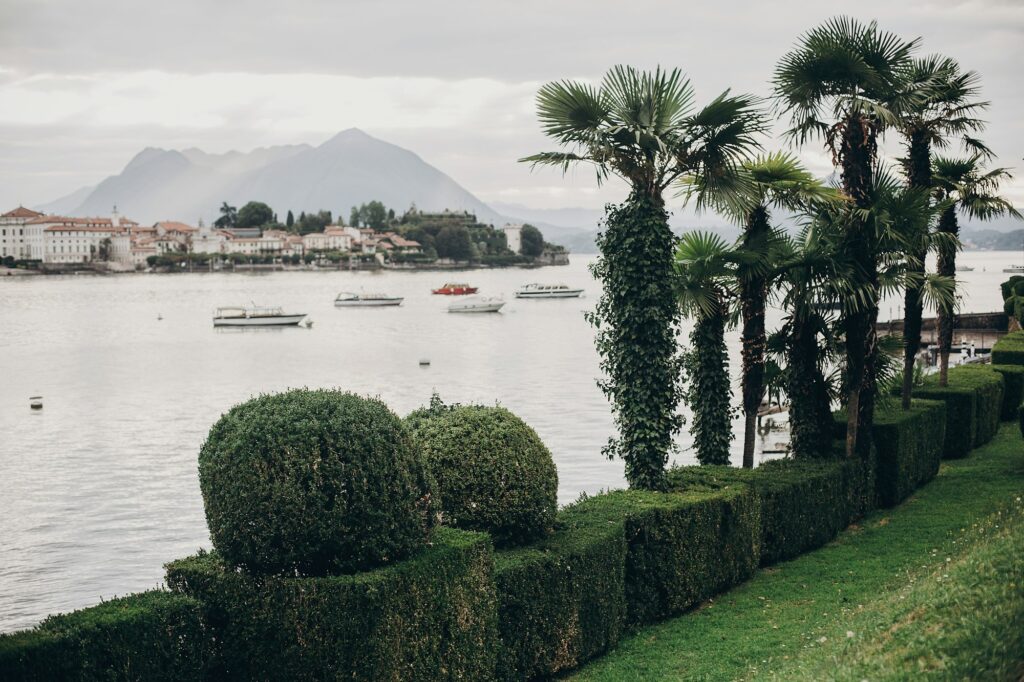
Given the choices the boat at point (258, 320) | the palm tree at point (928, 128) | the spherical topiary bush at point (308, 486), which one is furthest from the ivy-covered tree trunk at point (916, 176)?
the boat at point (258, 320)

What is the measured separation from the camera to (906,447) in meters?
18.5

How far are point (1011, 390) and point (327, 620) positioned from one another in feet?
81.0

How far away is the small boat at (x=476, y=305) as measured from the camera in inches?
5148

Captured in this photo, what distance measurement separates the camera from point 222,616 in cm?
814

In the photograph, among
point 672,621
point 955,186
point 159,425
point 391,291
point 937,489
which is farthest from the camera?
point 391,291

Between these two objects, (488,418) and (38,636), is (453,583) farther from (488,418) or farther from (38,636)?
(38,636)

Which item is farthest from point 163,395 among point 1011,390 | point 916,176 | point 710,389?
→ point 710,389

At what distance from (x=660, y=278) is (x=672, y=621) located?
4.59 m

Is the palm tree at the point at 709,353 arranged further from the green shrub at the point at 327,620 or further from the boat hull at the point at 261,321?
the boat hull at the point at 261,321

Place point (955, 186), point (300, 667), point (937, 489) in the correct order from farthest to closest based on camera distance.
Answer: point (955, 186) → point (937, 489) → point (300, 667)

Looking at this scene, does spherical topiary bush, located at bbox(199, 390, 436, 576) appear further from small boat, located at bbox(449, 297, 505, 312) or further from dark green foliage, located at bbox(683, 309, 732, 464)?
small boat, located at bbox(449, 297, 505, 312)

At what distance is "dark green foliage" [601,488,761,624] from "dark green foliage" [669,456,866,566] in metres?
0.62

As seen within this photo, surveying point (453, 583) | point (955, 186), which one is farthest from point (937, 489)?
point (453, 583)

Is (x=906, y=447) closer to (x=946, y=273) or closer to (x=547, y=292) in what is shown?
(x=946, y=273)
